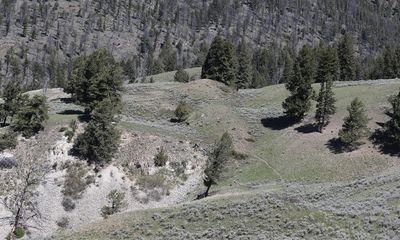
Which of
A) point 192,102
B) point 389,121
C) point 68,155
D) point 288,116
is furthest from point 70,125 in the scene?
point 389,121

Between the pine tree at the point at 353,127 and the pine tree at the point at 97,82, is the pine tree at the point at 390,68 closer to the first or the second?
the pine tree at the point at 353,127

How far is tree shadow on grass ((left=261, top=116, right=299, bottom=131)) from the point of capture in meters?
86.9

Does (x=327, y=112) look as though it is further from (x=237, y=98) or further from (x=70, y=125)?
(x=70, y=125)

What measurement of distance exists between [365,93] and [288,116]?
14187 mm

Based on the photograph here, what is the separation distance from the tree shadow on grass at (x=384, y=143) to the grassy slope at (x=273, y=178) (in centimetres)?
112

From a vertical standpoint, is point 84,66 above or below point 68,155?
above

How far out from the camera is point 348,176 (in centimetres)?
6881

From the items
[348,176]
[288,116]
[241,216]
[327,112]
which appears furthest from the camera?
[288,116]

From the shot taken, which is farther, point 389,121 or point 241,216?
point 389,121

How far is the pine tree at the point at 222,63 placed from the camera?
350 feet

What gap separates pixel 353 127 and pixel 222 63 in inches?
1556

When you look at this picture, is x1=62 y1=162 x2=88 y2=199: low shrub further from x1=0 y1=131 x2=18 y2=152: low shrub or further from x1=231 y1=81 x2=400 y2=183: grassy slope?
x1=231 y1=81 x2=400 y2=183: grassy slope

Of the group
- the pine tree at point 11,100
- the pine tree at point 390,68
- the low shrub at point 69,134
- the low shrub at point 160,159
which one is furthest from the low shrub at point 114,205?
the pine tree at point 390,68

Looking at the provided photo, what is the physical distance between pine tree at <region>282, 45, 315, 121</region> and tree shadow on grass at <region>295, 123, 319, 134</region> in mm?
2818
